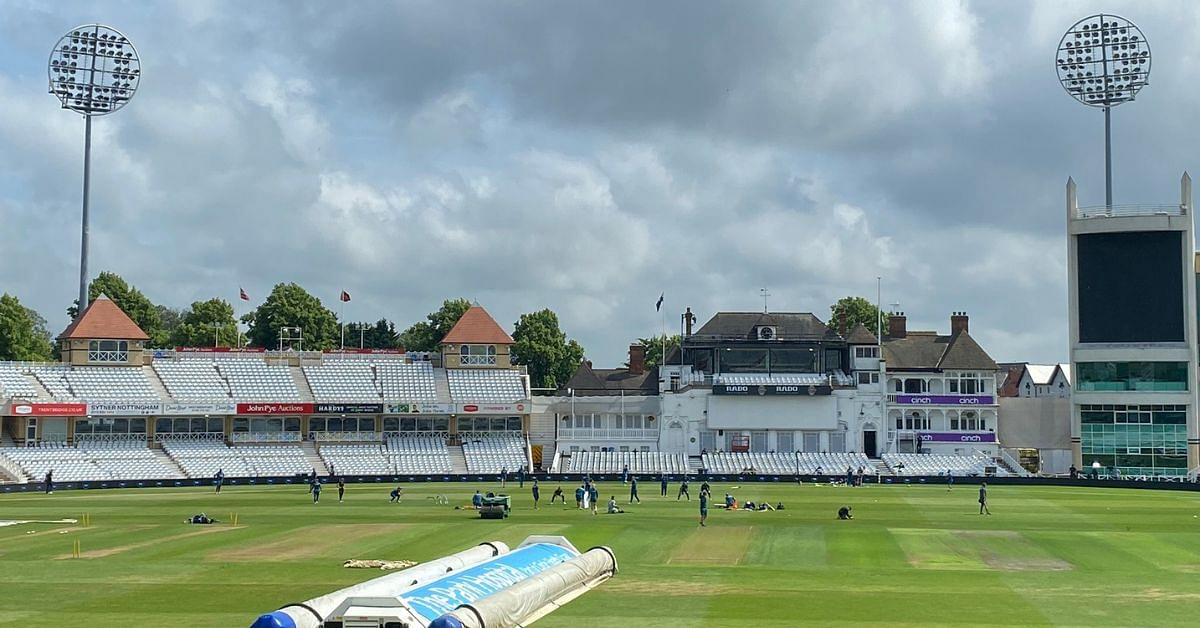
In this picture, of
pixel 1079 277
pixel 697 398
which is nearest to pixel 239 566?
pixel 697 398

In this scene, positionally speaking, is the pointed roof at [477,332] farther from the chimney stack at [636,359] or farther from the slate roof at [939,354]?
the slate roof at [939,354]

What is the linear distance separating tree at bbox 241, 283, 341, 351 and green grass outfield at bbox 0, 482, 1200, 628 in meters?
68.2

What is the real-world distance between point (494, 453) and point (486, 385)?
8.16 meters

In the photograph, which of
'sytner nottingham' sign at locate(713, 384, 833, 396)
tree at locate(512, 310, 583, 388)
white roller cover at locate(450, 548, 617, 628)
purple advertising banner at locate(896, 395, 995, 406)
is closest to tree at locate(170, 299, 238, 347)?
tree at locate(512, 310, 583, 388)

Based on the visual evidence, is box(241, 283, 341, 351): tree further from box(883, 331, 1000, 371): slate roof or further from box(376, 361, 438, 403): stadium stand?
box(883, 331, 1000, 371): slate roof

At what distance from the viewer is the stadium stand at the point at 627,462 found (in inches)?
3639

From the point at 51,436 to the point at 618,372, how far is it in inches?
1743

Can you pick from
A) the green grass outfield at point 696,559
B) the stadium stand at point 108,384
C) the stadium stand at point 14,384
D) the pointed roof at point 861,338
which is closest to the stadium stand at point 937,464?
the pointed roof at point 861,338

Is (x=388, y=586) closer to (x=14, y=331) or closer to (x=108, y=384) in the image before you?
(x=108, y=384)

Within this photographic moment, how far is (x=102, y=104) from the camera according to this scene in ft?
320

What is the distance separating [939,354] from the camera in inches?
4082

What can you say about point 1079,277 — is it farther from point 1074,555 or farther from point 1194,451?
point 1074,555

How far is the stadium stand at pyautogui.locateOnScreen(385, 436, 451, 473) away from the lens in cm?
9169

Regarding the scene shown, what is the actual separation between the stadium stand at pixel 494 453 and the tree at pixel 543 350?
35475mm
